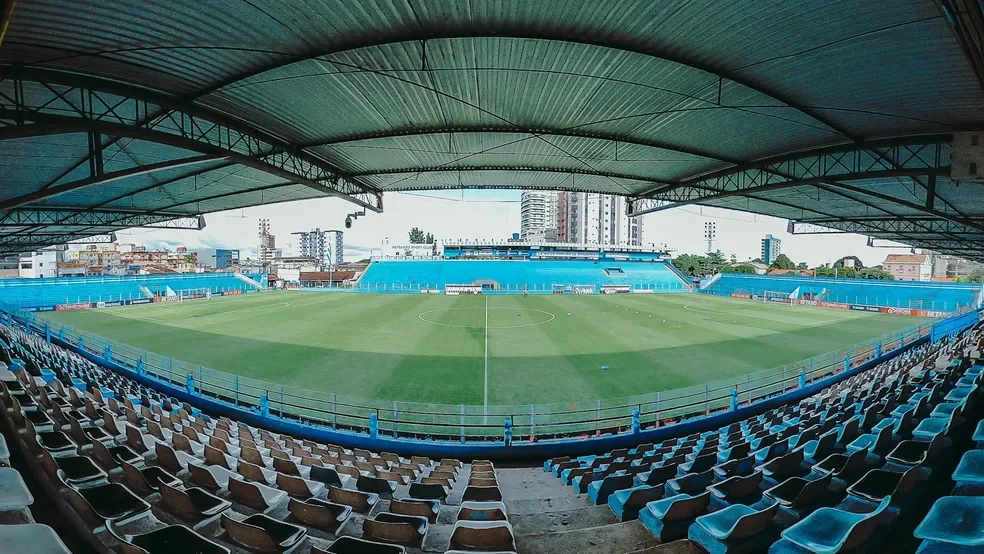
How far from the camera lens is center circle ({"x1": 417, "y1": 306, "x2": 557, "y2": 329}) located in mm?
22752

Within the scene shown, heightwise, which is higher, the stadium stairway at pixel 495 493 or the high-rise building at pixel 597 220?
the high-rise building at pixel 597 220

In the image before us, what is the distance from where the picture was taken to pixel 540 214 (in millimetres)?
111750

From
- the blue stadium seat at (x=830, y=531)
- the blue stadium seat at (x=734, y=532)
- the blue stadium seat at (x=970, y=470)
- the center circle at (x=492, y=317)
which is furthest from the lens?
the center circle at (x=492, y=317)

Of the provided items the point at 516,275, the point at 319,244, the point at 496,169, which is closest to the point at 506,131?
the point at 496,169

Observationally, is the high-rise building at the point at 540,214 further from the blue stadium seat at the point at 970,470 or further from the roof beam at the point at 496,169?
the blue stadium seat at the point at 970,470

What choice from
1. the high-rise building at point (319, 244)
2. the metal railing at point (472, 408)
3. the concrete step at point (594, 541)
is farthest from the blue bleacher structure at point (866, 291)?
the high-rise building at point (319, 244)

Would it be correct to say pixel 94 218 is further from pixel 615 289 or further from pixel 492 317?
pixel 615 289

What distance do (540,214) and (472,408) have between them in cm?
10526

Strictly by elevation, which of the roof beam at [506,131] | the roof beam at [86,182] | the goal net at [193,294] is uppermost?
the roof beam at [506,131]

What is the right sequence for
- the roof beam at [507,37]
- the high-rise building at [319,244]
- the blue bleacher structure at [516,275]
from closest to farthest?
1. the roof beam at [507,37]
2. the blue bleacher structure at [516,275]
3. the high-rise building at [319,244]

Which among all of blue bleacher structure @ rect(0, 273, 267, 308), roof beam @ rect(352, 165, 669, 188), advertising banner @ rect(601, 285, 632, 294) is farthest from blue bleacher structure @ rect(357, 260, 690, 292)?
roof beam @ rect(352, 165, 669, 188)

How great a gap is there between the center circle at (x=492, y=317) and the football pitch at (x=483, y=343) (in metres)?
0.08

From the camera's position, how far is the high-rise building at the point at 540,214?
109 m

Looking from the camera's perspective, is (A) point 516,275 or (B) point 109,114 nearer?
(B) point 109,114
